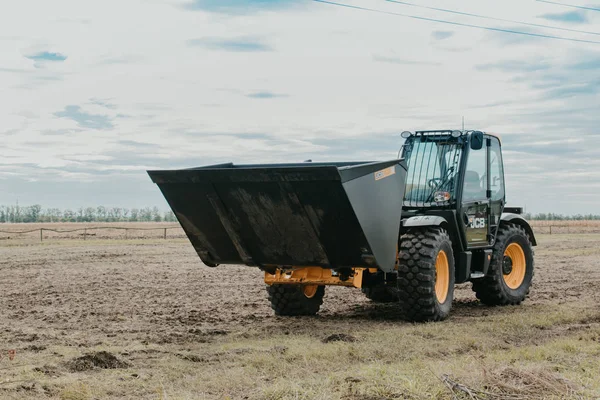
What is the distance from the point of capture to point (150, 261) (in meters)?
23.9

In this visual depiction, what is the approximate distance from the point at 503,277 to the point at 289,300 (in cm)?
377

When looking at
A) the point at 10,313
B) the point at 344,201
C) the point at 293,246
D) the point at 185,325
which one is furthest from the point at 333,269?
the point at 10,313

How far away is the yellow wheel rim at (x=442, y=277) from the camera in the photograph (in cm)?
1133

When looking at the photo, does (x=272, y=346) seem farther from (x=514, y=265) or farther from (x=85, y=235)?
(x=85, y=235)

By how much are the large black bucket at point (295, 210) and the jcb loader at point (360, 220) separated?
0.05 feet

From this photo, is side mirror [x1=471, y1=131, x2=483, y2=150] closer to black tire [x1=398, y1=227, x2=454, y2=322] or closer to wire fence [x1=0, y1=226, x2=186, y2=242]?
black tire [x1=398, y1=227, x2=454, y2=322]

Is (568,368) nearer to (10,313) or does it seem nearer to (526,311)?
(526,311)

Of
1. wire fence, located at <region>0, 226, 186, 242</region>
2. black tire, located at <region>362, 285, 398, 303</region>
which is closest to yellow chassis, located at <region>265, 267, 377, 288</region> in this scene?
black tire, located at <region>362, 285, 398, 303</region>

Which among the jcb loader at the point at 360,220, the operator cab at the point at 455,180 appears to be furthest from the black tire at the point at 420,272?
the operator cab at the point at 455,180

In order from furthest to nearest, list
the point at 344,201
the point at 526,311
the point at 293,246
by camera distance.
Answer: the point at 526,311 < the point at 293,246 < the point at 344,201

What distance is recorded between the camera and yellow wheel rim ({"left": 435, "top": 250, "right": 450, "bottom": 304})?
11.3 m

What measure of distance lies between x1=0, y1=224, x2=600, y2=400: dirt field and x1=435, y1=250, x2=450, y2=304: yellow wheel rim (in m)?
0.45

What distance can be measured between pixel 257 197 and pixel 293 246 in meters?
0.84

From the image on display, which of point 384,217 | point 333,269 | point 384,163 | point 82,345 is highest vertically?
point 384,163
